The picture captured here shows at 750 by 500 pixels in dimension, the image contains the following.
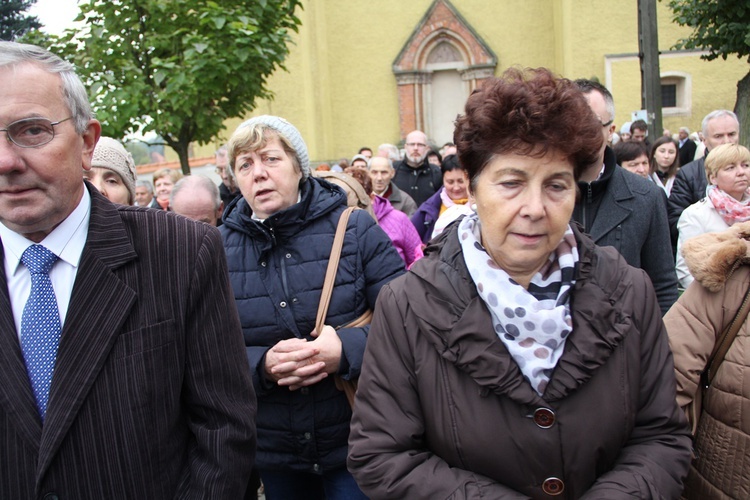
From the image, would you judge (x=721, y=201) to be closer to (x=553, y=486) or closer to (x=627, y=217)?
(x=627, y=217)

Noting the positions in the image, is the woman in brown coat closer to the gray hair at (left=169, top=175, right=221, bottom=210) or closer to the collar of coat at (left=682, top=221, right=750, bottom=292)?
the collar of coat at (left=682, top=221, right=750, bottom=292)

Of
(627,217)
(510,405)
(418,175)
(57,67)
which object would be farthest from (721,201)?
(418,175)

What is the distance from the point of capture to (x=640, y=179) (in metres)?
3.19

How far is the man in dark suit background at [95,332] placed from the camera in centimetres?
165

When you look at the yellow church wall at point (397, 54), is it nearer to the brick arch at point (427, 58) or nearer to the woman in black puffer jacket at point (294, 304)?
the brick arch at point (427, 58)

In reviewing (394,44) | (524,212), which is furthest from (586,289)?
(394,44)

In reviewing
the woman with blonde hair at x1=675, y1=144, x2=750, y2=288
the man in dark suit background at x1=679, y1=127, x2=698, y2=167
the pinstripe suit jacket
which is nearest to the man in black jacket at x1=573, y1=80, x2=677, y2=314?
the woman with blonde hair at x1=675, y1=144, x2=750, y2=288

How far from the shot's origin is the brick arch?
838 inches

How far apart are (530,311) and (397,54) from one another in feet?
68.5

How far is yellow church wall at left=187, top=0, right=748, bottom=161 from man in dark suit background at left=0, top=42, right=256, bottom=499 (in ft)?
57.7

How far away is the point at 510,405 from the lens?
1826mm

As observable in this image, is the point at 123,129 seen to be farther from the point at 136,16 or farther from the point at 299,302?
the point at 299,302

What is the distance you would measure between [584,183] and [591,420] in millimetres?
1567

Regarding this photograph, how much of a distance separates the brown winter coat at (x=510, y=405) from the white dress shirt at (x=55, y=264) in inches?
35.0
